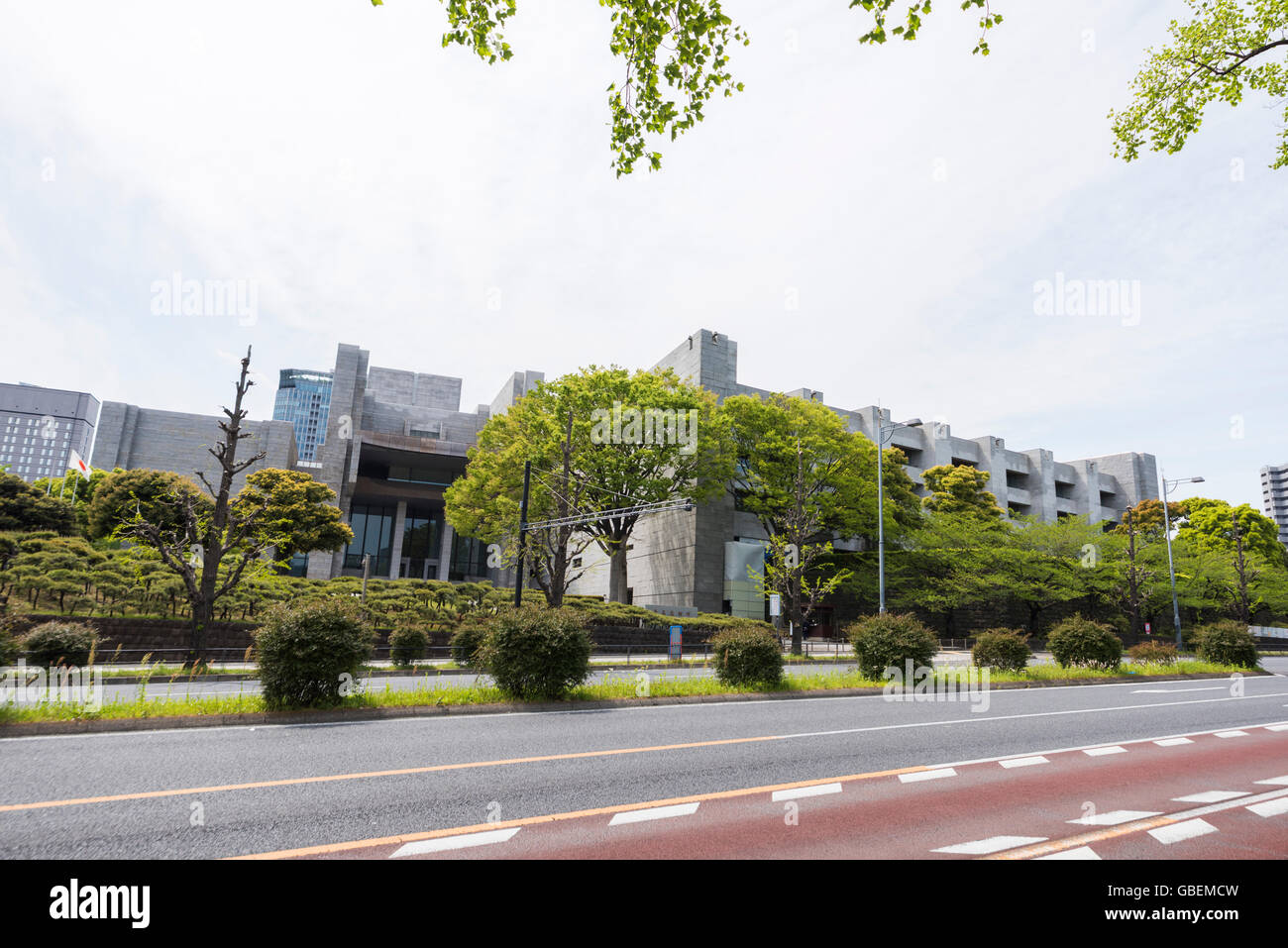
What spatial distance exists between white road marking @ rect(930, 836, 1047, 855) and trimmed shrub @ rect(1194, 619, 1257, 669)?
27564 mm

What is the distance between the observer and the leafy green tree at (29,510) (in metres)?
33.5

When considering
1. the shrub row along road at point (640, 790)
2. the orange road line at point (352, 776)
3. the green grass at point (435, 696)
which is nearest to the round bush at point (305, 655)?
the green grass at point (435, 696)

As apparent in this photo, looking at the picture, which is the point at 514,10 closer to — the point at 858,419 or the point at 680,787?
the point at 680,787

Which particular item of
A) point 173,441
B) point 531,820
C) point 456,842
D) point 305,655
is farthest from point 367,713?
point 173,441

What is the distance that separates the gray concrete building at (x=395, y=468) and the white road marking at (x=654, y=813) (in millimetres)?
46111

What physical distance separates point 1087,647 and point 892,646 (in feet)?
29.3

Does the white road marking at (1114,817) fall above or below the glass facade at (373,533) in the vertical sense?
below

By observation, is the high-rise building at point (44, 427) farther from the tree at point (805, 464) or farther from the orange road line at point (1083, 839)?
the orange road line at point (1083, 839)

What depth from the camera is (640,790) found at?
6336 mm

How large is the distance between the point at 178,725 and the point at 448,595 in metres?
24.0

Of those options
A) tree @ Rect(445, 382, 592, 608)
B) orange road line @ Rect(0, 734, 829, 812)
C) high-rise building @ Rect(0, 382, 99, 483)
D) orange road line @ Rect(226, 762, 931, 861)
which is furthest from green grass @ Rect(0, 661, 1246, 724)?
high-rise building @ Rect(0, 382, 99, 483)

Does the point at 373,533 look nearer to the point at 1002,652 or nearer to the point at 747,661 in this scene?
the point at 747,661

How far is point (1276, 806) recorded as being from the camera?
6199mm
